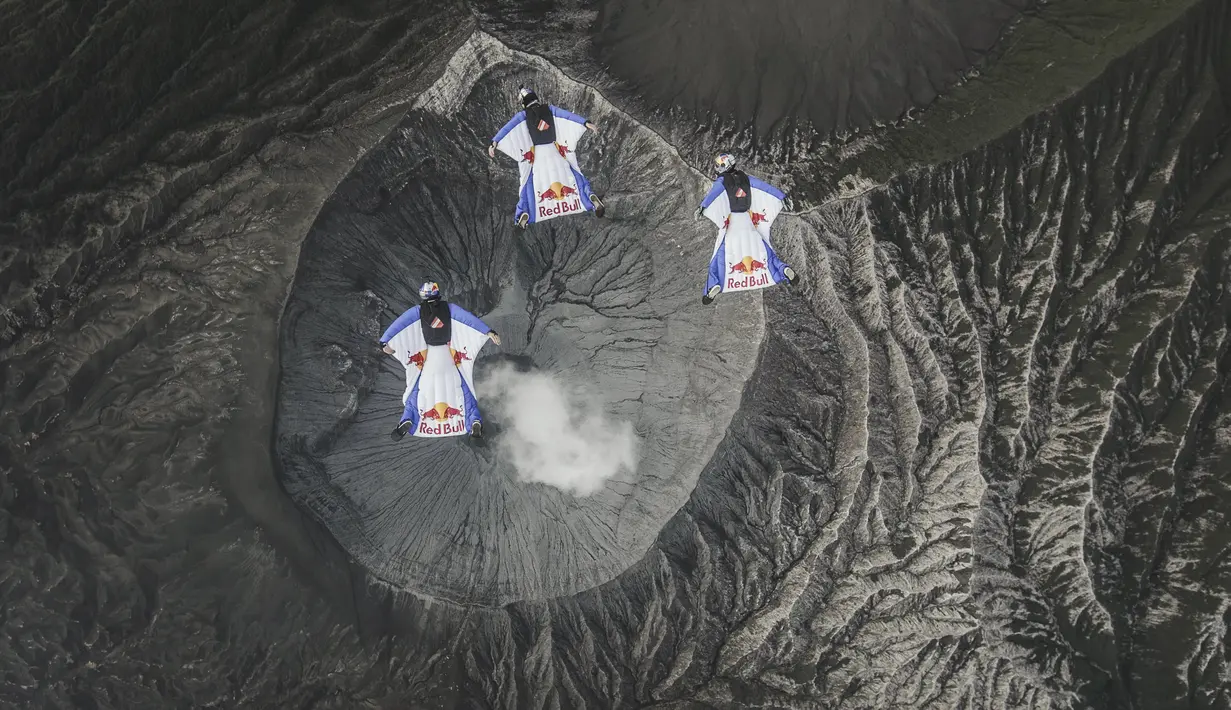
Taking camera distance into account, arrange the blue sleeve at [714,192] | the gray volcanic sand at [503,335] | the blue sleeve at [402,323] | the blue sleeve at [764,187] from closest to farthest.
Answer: the blue sleeve at [402,323], the blue sleeve at [714,192], the blue sleeve at [764,187], the gray volcanic sand at [503,335]

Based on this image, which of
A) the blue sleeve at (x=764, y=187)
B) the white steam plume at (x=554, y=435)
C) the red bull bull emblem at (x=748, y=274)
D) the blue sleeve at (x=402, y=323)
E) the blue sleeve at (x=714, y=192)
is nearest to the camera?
the blue sleeve at (x=402, y=323)

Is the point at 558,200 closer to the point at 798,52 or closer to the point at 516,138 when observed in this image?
the point at 516,138

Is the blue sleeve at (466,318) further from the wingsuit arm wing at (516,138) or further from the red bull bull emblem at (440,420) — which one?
the wingsuit arm wing at (516,138)

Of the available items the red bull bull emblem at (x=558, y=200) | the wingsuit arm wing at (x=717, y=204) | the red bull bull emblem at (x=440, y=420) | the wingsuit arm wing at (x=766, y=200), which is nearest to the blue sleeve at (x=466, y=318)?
the red bull bull emblem at (x=440, y=420)

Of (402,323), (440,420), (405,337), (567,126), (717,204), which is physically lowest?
(440,420)

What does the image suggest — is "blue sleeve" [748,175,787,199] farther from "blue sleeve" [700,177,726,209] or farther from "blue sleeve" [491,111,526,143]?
"blue sleeve" [491,111,526,143]

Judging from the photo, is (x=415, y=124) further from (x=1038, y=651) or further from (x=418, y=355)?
(x=1038, y=651)

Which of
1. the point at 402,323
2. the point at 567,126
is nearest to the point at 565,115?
the point at 567,126
